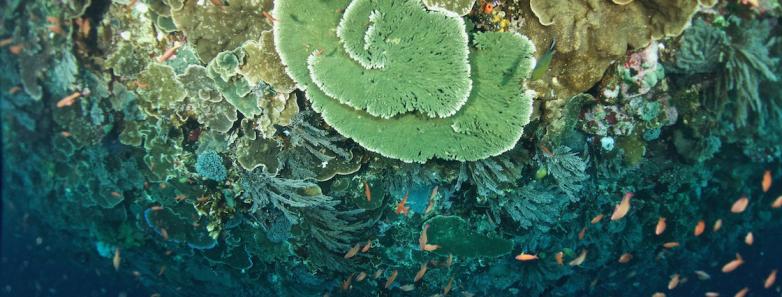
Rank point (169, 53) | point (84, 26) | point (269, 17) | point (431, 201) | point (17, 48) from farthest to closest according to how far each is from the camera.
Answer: point (17, 48)
point (431, 201)
point (84, 26)
point (169, 53)
point (269, 17)

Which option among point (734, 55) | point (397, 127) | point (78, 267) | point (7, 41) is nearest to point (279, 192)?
point (397, 127)

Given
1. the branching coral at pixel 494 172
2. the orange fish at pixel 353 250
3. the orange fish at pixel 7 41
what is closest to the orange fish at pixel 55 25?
the orange fish at pixel 7 41

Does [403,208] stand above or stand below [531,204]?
below

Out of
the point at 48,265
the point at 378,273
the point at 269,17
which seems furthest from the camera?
the point at 48,265

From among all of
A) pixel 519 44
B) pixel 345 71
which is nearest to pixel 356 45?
pixel 345 71

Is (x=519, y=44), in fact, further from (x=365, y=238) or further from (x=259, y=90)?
(x=365, y=238)

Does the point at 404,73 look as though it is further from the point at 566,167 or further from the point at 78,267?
the point at 78,267
